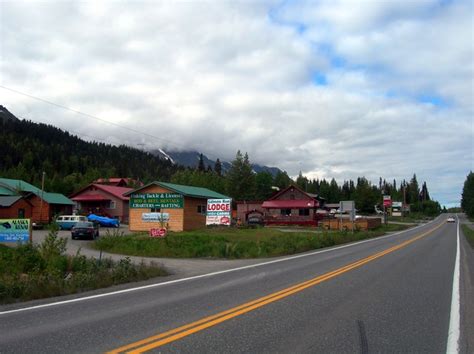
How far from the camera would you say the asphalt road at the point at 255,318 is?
21.2ft

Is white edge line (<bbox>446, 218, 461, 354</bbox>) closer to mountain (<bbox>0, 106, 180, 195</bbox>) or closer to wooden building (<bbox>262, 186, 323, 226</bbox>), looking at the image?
wooden building (<bbox>262, 186, 323, 226</bbox>)

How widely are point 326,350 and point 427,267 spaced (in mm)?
12716

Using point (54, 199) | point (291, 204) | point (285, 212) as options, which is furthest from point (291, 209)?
point (54, 199)

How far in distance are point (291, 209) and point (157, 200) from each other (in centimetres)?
3671

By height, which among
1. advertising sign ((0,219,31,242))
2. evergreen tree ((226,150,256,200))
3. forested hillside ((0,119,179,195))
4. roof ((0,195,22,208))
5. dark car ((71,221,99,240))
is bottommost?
dark car ((71,221,99,240))

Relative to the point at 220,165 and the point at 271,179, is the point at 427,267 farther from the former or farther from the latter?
the point at 220,165

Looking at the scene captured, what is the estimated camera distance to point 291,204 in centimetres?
7744

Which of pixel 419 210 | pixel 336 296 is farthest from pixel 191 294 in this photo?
pixel 419 210

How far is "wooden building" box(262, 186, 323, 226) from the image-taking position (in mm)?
71625

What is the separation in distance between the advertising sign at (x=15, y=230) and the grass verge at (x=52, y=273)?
3270 millimetres

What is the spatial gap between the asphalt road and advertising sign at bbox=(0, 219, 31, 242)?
1018 cm

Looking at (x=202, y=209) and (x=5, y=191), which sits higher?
(x=5, y=191)

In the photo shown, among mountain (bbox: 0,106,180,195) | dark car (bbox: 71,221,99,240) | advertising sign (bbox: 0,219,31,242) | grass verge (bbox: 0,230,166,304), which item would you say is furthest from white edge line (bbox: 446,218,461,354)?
mountain (bbox: 0,106,180,195)

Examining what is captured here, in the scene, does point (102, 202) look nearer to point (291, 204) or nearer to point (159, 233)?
point (291, 204)
